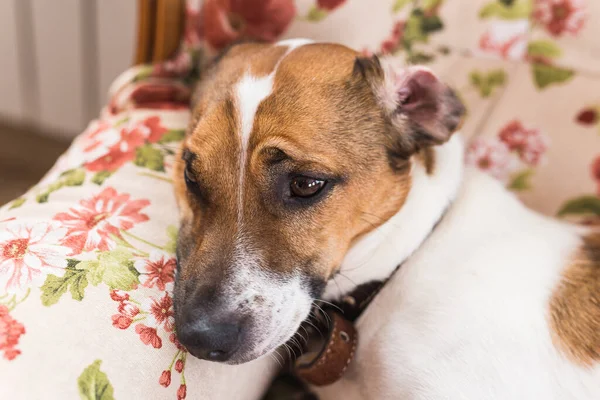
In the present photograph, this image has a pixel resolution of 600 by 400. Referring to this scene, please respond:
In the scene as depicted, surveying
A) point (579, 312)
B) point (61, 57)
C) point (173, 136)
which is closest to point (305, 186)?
point (173, 136)

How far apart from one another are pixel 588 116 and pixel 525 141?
17 centimetres

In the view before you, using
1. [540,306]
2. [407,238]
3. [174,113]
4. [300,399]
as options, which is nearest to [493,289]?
[540,306]

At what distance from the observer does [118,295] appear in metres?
0.99

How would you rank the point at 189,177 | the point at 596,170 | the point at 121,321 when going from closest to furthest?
1. the point at 121,321
2. the point at 189,177
3. the point at 596,170

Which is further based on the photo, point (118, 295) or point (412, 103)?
point (412, 103)

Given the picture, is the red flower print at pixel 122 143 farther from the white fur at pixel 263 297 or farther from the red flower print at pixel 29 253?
the white fur at pixel 263 297

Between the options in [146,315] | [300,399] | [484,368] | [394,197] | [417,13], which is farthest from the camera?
[417,13]

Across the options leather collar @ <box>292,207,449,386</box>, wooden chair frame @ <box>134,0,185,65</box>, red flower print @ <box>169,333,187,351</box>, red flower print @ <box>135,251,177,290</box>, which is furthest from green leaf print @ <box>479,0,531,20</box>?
red flower print @ <box>169,333,187,351</box>

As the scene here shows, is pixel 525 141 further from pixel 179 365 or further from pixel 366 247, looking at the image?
pixel 179 365

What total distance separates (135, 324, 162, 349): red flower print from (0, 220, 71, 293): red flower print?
0.16 metres

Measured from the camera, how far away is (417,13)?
165 cm

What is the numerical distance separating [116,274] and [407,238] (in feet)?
2.09

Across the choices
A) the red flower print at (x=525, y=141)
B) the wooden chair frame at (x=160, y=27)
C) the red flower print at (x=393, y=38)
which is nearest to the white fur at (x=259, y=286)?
the red flower print at (x=393, y=38)

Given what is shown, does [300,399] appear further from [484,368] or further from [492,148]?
[492,148]
